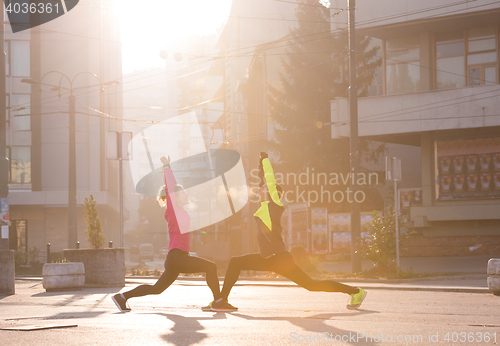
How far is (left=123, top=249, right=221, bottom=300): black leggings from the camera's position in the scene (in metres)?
8.57

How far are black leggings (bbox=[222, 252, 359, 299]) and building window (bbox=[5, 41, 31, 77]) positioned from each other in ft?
131

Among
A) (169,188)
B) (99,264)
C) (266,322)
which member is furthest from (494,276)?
(99,264)

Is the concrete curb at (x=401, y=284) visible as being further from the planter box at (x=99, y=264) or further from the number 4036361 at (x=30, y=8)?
the number 4036361 at (x=30, y=8)

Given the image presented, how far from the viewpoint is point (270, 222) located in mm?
8141

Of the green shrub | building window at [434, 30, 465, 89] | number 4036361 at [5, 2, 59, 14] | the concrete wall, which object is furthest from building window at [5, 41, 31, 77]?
the green shrub

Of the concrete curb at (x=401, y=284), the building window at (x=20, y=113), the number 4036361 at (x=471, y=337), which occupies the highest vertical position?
the building window at (x=20, y=113)

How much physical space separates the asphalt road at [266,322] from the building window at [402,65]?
21161 mm

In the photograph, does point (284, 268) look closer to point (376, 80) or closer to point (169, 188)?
point (169, 188)

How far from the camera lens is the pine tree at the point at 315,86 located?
125 ft

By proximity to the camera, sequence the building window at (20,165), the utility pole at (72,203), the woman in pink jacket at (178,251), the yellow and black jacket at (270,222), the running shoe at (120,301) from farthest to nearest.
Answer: the building window at (20,165), the utility pole at (72,203), the running shoe at (120,301), the woman in pink jacket at (178,251), the yellow and black jacket at (270,222)

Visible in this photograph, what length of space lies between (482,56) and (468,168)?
489 centimetres

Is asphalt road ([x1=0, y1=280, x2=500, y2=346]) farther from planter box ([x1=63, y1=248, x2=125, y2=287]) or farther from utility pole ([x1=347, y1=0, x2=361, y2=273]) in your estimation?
utility pole ([x1=347, y1=0, x2=361, y2=273])

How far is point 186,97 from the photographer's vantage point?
531 feet

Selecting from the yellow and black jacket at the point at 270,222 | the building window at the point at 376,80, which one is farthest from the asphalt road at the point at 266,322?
the building window at the point at 376,80
